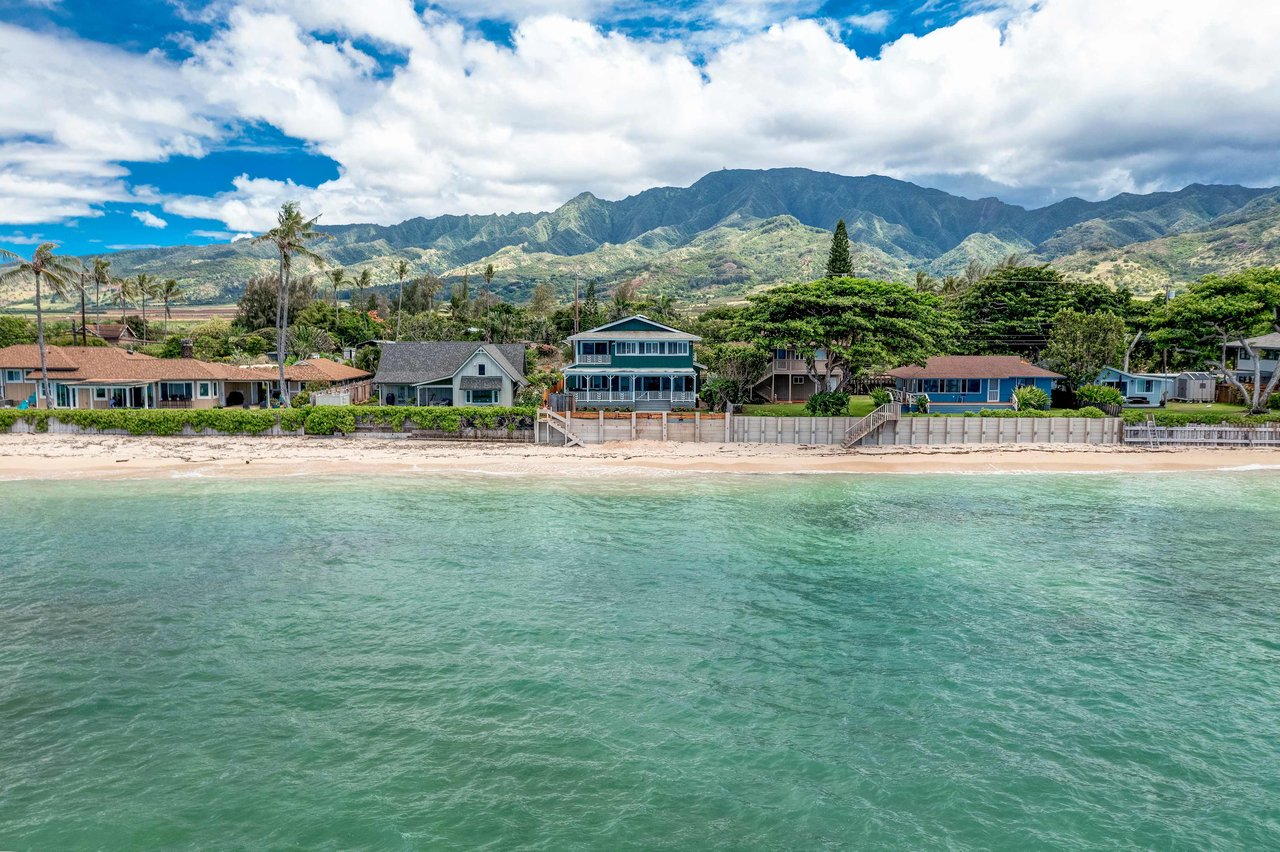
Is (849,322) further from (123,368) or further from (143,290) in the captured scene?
(143,290)

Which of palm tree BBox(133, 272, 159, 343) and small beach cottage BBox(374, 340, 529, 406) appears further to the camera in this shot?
palm tree BBox(133, 272, 159, 343)

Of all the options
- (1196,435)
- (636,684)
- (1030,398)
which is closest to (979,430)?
(1030,398)

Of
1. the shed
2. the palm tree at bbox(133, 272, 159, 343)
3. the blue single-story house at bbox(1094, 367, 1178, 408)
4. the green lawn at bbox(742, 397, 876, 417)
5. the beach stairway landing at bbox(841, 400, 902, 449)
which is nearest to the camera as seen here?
the beach stairway landing at bbox(841, 400, 902, 449)

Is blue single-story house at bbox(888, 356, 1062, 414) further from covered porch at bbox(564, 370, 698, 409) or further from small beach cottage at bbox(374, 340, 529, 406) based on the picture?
small beach cottage at bbox(374, 340, 529, 406)

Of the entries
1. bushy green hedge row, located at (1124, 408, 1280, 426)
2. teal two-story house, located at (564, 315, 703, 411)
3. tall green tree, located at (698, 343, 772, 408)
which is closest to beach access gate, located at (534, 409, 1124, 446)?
bushy green hedge row, located at (1124, 408, 1280, 426)

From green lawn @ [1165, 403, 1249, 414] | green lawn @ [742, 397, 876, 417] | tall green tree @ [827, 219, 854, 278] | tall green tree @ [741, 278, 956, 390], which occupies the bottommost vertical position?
green lawn @ [1165, 403, 1249, 414]

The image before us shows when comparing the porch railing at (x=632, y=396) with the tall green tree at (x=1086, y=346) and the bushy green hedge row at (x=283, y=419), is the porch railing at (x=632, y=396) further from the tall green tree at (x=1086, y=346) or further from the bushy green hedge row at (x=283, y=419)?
the tall green tree at (x=1086, y=346)

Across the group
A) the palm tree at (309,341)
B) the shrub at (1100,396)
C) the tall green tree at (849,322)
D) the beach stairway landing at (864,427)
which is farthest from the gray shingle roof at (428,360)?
the shrub at (1100,396)
